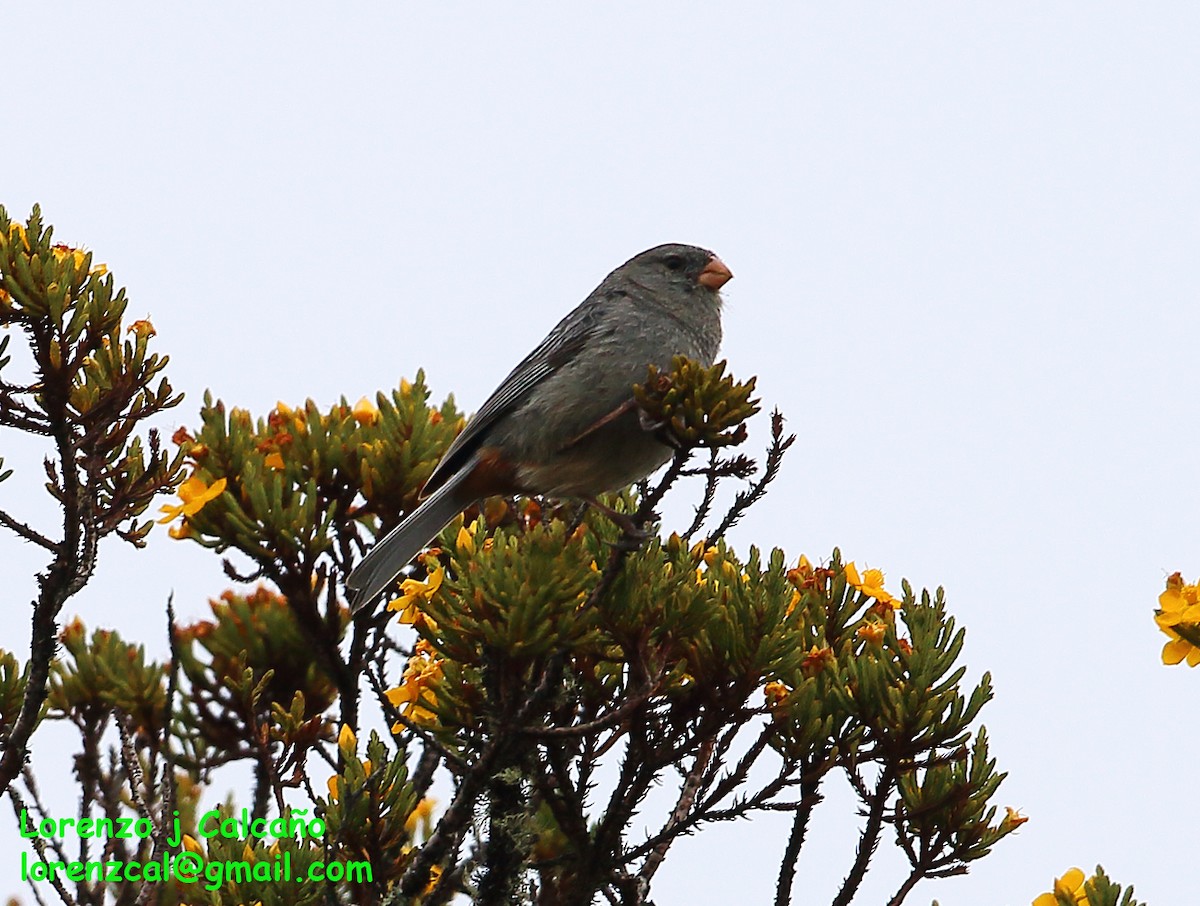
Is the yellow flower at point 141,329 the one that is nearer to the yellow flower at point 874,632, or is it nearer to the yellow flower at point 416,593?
the yellow flower at point 416,593

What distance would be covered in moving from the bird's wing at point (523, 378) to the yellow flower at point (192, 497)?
0.78 metres

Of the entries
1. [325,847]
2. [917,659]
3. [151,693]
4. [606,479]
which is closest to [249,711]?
[325,847]

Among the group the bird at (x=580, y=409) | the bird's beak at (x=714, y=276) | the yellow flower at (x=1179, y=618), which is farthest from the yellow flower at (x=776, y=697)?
the bird's beak at (x=714, y=276)

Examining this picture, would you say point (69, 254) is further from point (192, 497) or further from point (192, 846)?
point (192, 846)

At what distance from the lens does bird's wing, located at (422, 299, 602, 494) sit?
210 inches

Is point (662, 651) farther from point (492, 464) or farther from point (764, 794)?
point (492, 464)

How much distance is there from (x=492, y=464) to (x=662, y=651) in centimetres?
188

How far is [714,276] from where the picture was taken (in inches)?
240

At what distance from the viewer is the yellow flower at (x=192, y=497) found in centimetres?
456

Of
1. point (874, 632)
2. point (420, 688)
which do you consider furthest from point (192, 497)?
point (874, 632)

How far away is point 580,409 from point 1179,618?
8.91 ft

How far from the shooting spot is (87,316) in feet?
13.4

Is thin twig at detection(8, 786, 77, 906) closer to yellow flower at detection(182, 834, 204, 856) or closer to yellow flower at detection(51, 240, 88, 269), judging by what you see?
yellow flower at detection(182, 834, 204, 856)

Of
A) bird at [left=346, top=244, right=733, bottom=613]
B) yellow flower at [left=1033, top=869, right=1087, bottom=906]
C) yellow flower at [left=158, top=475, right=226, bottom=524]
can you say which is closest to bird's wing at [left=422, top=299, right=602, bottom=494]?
bird at [left=346, top=244, right=733, bottom=613]
